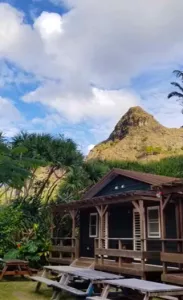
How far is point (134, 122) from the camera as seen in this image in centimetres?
5397

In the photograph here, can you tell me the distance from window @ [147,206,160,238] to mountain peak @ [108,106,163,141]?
126 feet

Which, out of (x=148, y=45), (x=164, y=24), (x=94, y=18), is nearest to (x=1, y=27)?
(x=94, y=18)

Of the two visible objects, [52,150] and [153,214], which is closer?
[153,214]

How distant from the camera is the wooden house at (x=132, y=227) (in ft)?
39.1

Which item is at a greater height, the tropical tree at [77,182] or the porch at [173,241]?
the tropical tree at [77,182]

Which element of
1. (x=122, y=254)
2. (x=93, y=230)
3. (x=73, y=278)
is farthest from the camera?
(x=93, y=230)

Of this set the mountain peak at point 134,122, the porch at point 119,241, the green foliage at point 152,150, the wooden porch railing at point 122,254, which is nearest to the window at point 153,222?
the porch at point 119,241

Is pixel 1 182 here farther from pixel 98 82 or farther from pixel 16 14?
pixel 98 82

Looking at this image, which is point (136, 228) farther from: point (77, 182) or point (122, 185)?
point (77, 182)

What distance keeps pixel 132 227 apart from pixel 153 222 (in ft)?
4.87

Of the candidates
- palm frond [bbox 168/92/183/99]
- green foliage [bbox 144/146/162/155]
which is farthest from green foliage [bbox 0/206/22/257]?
green foliage [bbox 144/146/162/155]

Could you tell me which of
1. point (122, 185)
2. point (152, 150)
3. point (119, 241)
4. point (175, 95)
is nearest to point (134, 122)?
point (152, 150)

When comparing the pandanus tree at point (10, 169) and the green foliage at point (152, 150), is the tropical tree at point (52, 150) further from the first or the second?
the green foliage at point (152, 150)

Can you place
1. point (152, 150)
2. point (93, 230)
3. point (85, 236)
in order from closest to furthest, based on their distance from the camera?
point (93, 230)
point (85, 236)
point (152, 150)
